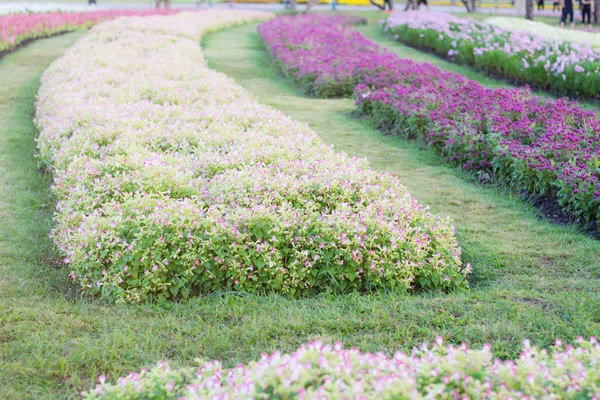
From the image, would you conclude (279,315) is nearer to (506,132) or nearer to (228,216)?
(228,216)

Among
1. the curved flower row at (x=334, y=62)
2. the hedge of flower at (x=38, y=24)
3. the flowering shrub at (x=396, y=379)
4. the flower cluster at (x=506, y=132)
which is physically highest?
the hedge of flower at (x=38, y=24)

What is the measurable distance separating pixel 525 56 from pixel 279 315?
32.3ft

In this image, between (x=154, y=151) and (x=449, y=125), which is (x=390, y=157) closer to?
(x=449, y=125)

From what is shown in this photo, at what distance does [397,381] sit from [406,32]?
19054 mm

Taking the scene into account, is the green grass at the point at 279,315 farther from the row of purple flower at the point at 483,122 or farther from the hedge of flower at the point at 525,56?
the hedge of flower at the point at 525,56

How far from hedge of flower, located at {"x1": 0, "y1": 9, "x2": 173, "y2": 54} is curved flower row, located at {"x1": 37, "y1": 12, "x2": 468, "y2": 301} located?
36.9 ft

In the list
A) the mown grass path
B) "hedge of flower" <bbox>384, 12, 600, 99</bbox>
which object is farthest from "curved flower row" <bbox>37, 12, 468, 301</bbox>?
"hedge of flower" <bbox>384, 12, 600, 99</bbox>

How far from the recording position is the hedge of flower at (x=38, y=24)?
16.2 m

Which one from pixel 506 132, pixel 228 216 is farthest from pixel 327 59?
pixel 228 216

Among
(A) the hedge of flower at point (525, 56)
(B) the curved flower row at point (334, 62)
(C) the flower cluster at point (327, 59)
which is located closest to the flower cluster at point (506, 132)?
(B) the curved flower row at point (334, 62)

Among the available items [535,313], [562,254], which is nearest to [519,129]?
[562,254]

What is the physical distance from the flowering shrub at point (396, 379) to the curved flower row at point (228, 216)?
1625 mm

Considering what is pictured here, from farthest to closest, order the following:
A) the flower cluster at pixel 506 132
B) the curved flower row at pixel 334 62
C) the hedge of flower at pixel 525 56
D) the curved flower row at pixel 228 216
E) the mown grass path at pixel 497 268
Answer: the curved flower row at pixel 334 62
the hedge of flower at pixel 525 56
the flower cluster at pixel 506 132
the curved flower row at pixel 228 216
the mown grass path at pixel 497 268

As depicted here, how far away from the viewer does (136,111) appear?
7.00 meters
